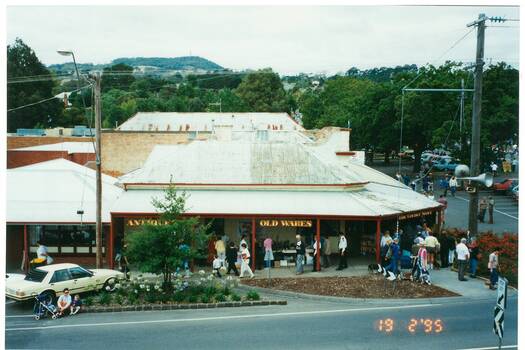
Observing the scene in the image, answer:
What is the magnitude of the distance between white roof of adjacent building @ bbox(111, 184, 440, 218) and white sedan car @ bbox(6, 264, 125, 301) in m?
4.01

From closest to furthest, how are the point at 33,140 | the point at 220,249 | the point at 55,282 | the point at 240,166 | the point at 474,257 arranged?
the point at 55,282 < the point at 474,257 < the point at 220,249 < the point at 240,166 < the point at 33,140

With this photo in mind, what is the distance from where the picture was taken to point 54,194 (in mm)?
27312


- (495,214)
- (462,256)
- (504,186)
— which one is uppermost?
(504,186)

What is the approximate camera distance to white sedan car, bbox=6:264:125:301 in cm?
1919

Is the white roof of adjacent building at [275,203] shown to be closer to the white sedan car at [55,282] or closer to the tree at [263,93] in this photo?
the white sedan car at [55,282]

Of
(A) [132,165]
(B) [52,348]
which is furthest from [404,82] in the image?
(B) [52,348]

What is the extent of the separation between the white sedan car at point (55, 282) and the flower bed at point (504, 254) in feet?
45.1

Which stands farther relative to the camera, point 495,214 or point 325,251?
point 495,214

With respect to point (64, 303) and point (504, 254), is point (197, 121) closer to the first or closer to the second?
point (504, 254)

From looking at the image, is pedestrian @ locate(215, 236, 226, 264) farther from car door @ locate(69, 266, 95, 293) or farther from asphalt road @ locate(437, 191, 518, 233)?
asphalt road @ locate(437, 191, 518, 233)

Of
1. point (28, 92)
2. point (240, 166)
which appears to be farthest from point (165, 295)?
point (28, 92)

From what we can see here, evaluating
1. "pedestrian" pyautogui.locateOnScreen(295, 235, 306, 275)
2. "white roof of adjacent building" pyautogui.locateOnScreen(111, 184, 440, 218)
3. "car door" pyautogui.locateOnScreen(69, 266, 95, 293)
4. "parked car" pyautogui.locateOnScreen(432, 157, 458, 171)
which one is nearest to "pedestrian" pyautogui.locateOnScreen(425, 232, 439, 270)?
"white roof of adjacent building" pyautogui.locateOnScreen(111, 184, 440, 218)

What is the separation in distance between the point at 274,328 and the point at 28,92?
229 ft

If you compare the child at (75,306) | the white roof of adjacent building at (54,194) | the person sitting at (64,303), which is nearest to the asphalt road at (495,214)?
the white roof of adjacent building at (54,194)
